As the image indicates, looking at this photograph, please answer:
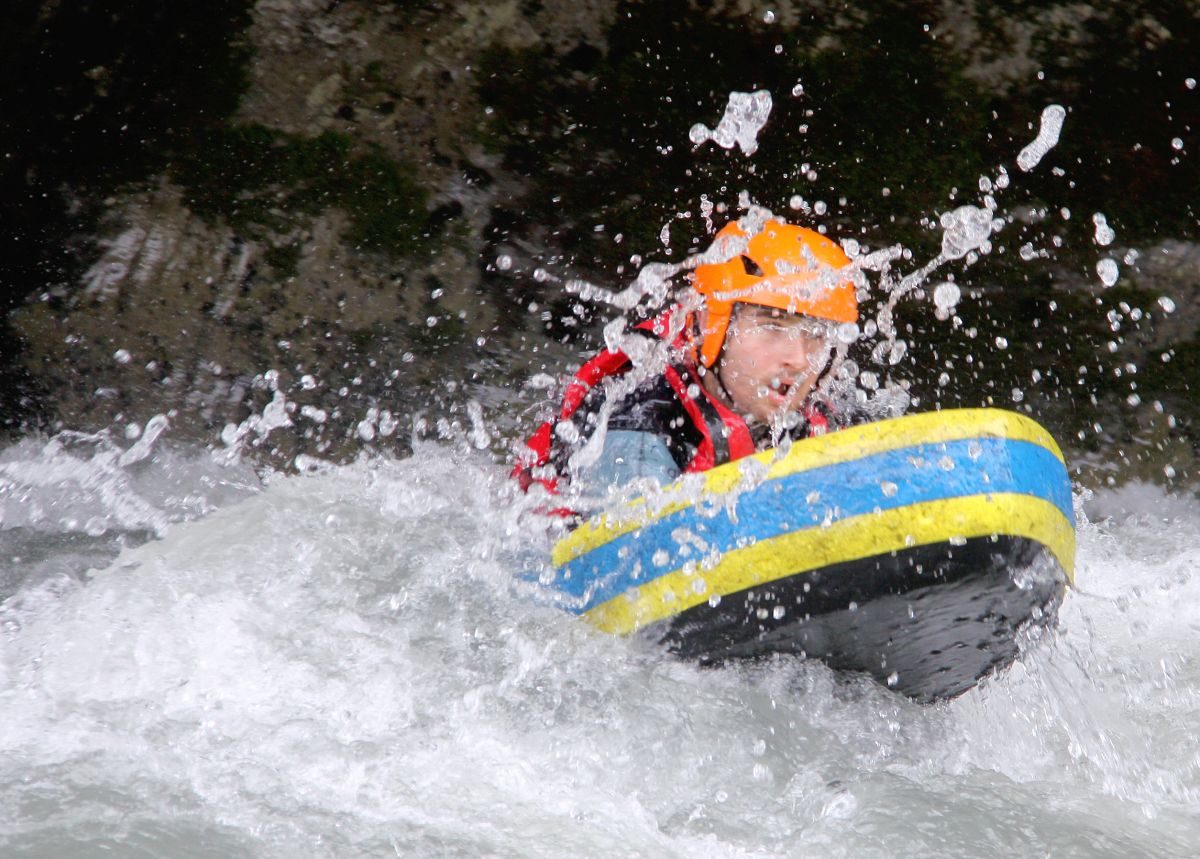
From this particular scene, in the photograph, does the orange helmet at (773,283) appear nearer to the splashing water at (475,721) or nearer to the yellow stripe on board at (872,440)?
the splashing water at (475,721)

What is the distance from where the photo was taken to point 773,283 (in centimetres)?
294

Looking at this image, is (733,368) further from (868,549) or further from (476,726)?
(476,726)

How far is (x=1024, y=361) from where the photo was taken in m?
4.23

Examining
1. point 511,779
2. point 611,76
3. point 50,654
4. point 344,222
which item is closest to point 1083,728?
point 511,779

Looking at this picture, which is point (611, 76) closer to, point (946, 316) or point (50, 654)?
point (946, 316)

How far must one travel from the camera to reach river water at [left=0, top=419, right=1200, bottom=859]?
199 centimetres

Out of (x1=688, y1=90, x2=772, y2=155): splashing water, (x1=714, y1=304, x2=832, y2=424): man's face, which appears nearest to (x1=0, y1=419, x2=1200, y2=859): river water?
(x1=714, y1=304, x2=832, y2=424): man's face

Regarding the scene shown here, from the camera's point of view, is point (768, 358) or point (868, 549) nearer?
point (868, 549)

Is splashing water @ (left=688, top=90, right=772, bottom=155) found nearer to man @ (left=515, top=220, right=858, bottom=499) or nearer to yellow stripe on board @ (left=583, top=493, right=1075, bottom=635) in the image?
man @ (left=515, top=220, right=858, bottom=499)

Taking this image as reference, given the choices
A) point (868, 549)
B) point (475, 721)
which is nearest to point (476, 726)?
point (475, 721)

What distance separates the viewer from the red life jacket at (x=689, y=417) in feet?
9.18

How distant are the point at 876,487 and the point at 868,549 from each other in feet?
0.39

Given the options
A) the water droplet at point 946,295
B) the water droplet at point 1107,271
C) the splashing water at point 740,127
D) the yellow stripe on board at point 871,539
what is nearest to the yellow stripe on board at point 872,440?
the yellow stripe on board at point 871,539

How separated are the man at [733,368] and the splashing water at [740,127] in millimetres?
1132
